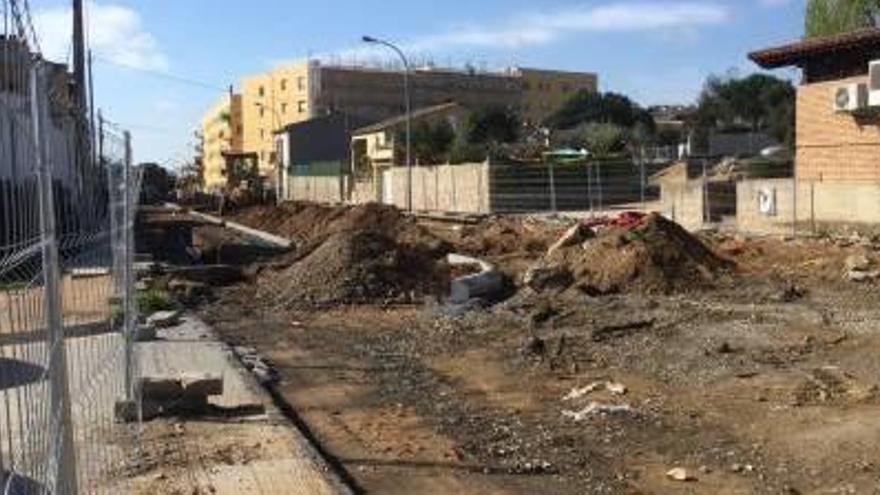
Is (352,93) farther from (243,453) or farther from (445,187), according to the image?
(243,453)

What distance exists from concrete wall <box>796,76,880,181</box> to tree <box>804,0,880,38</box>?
11.6 meters

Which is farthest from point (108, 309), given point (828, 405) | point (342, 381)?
point (828, 405)

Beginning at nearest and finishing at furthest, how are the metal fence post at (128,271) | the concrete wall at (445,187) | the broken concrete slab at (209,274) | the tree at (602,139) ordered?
the metal fence post at (128,271) < the broken concrete slab at (209,274) < the concrete wall at (445,187) < the tree at (602,139)

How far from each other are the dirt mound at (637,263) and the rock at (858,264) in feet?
6.87

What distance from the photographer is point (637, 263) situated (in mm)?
23547

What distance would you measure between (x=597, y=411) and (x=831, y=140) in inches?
1044

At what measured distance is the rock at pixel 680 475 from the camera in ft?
34.0

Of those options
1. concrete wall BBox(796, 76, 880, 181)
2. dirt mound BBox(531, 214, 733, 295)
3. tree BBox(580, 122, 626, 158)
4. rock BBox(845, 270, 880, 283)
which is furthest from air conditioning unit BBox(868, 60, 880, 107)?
tree BBox(580, 122, 626, 158)

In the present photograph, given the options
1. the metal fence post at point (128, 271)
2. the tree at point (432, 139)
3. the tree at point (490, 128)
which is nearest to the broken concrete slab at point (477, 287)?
the metal fence post at point (128, 271)

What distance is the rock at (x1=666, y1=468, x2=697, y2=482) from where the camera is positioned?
10.4 metres

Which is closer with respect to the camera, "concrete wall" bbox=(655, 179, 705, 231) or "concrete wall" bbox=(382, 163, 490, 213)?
"concrete wall" bbox=(655, 179, 705, 231)

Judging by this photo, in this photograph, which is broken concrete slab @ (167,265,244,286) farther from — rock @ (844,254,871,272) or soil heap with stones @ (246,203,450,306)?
rock @ (844,254,871,272)

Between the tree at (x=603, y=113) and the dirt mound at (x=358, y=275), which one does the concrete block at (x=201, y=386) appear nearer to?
the dirt mound at (x=358, y=275)

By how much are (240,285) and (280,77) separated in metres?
137
